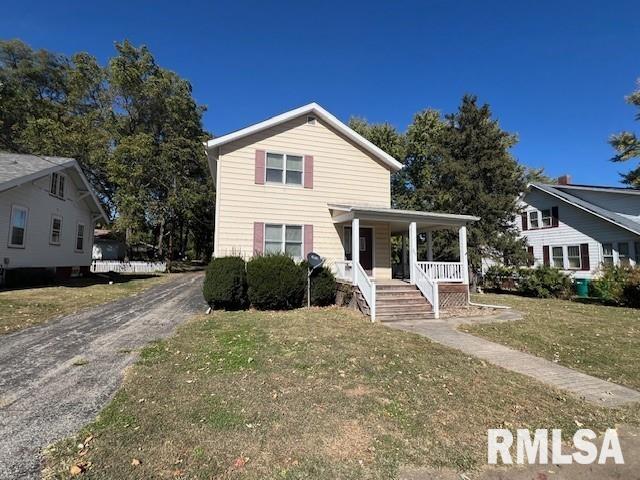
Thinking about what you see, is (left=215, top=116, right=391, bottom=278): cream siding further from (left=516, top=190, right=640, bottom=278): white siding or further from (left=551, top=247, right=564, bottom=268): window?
(left=551, top=247, right=564, bottom=268): window

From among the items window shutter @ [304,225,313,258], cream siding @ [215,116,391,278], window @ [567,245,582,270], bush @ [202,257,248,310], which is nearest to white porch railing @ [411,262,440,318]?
cream siding @ [215,116,391,278]

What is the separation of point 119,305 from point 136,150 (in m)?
20.0

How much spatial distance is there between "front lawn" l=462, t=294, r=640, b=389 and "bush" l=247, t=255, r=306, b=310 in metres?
5.08

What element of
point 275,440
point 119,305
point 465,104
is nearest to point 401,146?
point 465,104

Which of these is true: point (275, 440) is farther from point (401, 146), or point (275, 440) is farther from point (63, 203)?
point (401, 146)

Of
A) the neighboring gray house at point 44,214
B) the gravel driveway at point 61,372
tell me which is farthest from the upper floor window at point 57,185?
the gravel driveway at point 61,372

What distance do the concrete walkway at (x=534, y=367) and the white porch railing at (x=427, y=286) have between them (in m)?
1.57

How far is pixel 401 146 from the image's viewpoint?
32.3 metres

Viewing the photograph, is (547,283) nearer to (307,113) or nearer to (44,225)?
(307,113)

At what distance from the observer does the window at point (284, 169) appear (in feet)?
45.2

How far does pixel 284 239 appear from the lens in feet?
44.2

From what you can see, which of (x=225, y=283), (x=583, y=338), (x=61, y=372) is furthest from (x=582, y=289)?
(x=61, y=372)

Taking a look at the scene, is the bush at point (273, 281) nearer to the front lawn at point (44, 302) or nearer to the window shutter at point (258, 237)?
the window shutter at point (258, 237)

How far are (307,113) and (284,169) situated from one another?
2571 mm
